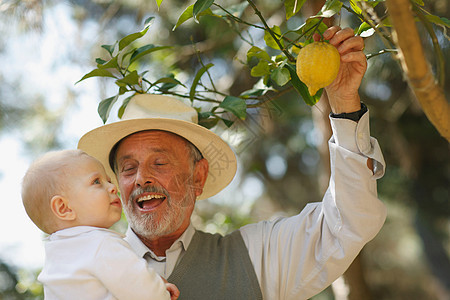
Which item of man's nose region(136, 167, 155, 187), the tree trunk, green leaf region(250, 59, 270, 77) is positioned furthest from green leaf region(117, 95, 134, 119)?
the tree trunk

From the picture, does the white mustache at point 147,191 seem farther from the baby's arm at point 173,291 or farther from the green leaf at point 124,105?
the baby's arm at point 173,291

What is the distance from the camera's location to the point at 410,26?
0.96 meters

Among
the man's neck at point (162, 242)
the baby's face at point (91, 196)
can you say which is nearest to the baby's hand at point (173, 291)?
the baby's face at point (91, 196)

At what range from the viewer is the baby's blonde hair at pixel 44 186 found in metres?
1.71

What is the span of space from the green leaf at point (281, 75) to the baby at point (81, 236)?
65 cm

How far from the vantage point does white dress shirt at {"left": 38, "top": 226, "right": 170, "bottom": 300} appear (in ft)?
5.19

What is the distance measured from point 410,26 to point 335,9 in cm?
54

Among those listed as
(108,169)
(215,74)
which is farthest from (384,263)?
(108,169)

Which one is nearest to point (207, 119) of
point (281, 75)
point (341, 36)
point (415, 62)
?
point (281, 75)

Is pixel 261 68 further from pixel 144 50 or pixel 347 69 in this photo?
pixel 144 50

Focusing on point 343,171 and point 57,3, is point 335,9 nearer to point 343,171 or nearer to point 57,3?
point 343,171

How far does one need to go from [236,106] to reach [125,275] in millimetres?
713

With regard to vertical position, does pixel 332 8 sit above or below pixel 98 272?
above

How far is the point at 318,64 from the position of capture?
1.46 meters
